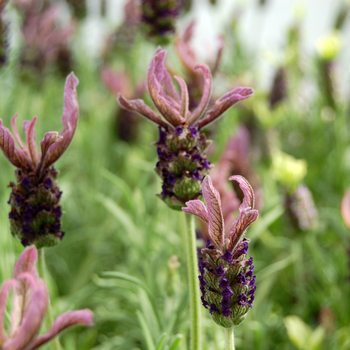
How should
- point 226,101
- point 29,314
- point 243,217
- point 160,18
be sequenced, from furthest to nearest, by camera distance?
point 160,18 → point 226,101 → point 243,217 → point 29,314

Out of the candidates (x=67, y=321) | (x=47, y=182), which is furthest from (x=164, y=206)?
(x=67, y=321)

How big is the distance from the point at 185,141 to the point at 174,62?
5.15 ft

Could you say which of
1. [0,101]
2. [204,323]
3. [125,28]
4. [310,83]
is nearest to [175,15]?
[204,323]

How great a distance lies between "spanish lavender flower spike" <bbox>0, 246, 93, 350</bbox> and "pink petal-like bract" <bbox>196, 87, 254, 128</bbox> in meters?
0.29

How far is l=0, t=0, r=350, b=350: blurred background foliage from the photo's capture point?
1117 mm

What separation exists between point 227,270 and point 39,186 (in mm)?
288

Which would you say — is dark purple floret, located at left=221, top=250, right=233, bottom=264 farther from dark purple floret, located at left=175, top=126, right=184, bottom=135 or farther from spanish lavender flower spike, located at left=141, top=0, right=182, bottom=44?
spanish lavender flower spike, located at left=141, top=0, right=182, bottom=44

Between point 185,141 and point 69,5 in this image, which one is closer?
point 185,141

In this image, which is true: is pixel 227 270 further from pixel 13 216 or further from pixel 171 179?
pixel 13 216

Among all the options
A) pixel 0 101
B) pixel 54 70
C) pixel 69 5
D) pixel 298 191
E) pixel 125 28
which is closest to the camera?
pixel 298 191

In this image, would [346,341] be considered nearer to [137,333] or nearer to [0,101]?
[137,333]

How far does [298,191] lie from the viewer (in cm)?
132

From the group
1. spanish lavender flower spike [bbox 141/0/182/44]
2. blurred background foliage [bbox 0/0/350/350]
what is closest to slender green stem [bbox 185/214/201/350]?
blurred background foliage [bbox 0/0/350/350]

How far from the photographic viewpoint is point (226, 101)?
594 mm
